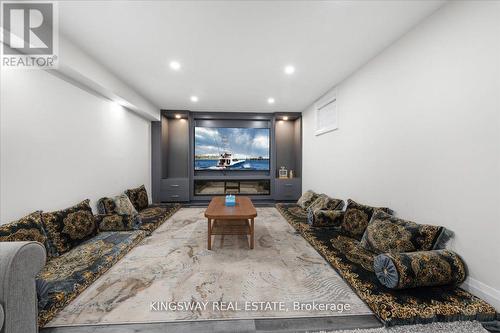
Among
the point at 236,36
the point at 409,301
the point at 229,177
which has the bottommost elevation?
the point at 409,301

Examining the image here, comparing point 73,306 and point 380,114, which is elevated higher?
point 380,114

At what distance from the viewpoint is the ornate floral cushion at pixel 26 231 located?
65.0 inches

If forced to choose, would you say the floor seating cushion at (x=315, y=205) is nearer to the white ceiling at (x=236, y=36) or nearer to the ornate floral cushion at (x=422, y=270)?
the ornate floral cushion at (x=422, y=270)

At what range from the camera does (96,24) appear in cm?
195

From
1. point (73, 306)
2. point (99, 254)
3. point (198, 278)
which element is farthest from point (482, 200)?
point (99, 254)

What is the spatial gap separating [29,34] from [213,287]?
295cm

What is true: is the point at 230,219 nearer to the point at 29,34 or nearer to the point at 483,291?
the point at 483,291

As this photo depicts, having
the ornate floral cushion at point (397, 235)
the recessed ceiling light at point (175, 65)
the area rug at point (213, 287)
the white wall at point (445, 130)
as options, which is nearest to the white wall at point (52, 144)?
the area rug at point (213, 287)

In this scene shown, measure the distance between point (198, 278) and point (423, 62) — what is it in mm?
3169

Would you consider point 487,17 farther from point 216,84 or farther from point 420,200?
point 216,84

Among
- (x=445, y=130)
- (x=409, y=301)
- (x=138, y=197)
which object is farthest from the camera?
(x=138, y=197)

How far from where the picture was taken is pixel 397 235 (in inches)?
74.8

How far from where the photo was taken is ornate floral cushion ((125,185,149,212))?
3881 mm

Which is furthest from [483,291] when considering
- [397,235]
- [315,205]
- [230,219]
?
[230,219]
